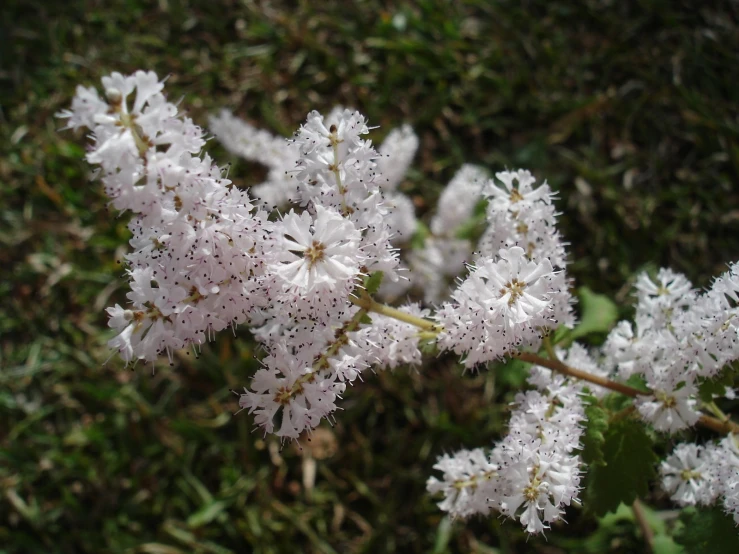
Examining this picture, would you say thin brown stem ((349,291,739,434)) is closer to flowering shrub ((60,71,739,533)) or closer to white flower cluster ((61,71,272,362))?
flowering shrub ((60,71,739,533))

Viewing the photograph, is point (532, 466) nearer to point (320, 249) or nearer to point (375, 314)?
point (375, 314)

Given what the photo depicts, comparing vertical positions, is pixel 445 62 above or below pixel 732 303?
below

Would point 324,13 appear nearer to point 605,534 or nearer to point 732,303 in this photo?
point 732,303

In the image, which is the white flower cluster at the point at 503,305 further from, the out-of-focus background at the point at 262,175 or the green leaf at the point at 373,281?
the out-of-focus background at the point at 262,175

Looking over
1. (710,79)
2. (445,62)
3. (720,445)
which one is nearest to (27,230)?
(445,62)

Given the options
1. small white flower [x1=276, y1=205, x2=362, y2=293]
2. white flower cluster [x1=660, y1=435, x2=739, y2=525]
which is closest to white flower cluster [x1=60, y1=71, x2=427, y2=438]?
small white flower [x1=276, y1=205, x2=362, y2=293]

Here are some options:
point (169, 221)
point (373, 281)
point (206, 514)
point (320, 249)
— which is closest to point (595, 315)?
point (373, 281)

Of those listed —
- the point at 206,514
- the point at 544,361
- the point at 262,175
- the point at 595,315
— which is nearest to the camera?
the point at 544,361
